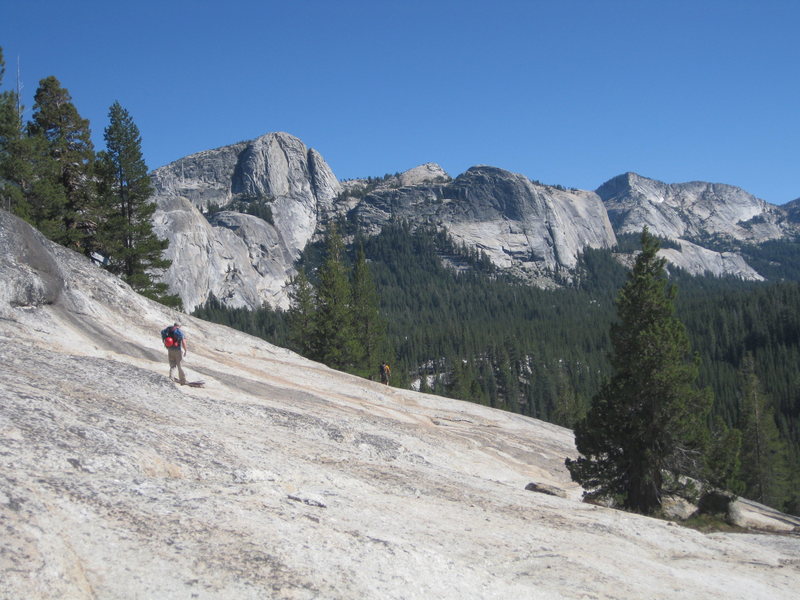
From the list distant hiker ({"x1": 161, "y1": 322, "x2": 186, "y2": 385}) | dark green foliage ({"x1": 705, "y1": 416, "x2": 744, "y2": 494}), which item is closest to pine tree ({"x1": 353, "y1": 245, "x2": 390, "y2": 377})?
dark green foliage ({"x1": 705, "y1": 416, "x2": 744, "y2": 494})

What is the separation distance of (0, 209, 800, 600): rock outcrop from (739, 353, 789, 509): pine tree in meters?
40.7

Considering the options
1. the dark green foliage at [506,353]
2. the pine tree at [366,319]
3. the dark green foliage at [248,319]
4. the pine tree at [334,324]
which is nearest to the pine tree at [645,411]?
the pine tree at [334,324]

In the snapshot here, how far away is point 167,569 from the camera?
235 inches

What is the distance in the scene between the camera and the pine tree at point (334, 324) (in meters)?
45.1

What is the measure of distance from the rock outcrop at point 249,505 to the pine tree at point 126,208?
16.5 meters

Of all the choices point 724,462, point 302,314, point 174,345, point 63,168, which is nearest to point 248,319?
point 302,314

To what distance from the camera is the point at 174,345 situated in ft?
51.2

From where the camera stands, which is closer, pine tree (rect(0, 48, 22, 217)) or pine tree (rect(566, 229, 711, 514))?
pine tree (rect(566, 229, 711, 514))

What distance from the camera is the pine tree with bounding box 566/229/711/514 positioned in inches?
781

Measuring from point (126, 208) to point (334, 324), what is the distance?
16502 millimetres

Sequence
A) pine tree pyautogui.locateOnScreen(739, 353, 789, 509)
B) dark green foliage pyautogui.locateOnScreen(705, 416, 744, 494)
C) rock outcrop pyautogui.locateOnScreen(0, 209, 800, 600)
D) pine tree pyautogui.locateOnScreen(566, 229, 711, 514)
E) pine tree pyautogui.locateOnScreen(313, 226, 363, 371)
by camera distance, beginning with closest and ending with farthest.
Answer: rock outcrop pyautogui.locateOnScreen(0, 209, 800, 600) < pine tree pyautogui.locateOnScreen(566, 229, 711, 514) < dark green foliage pyautogui.locateOnScreen(705, 416, 744, 494) < pine tree pyautogui.locateOnScreen(313, 226, 363, 371) < pine tree pyautogui.locateOnScreen(739, 353, 789, 509)

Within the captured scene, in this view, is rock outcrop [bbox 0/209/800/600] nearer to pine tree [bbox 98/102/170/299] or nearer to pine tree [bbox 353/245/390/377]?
pine tree [bbox 98/102/170/299]

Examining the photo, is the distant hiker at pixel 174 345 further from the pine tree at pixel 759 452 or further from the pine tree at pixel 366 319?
the pine tree at pixel 759 452

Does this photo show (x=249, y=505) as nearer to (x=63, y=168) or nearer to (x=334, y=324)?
(x=63, y=168)
